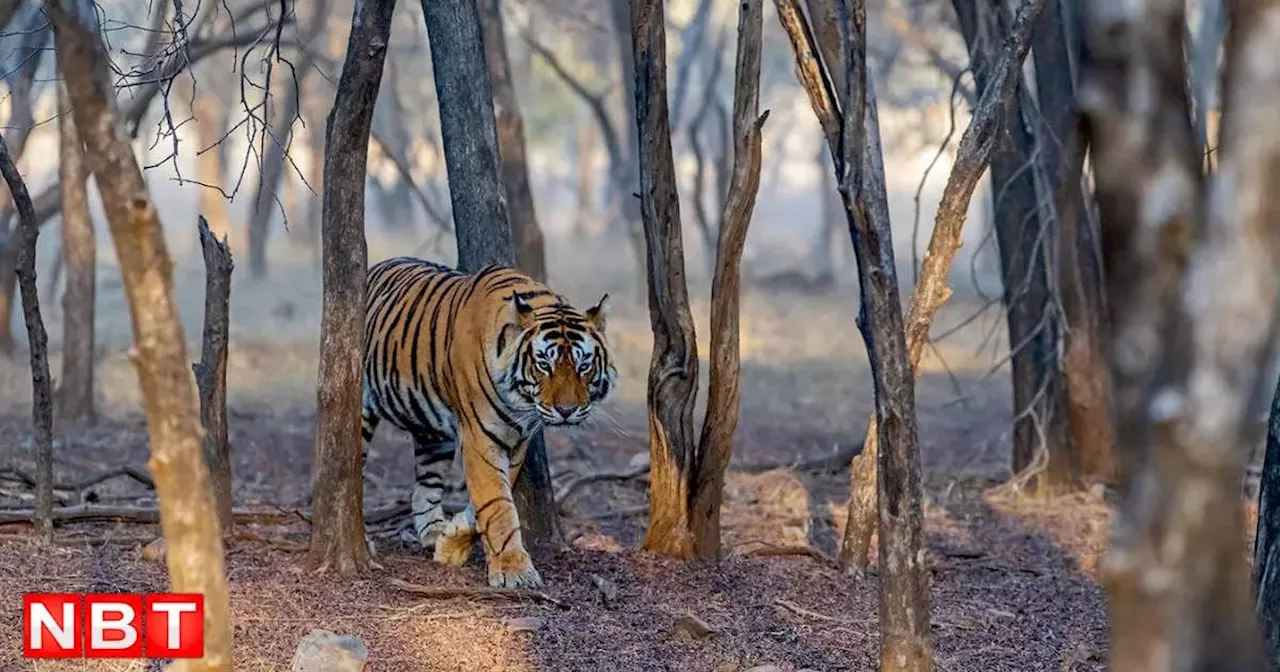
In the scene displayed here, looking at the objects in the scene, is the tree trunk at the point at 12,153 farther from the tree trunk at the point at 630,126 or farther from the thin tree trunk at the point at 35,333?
the thin tree trunk at the point at 35,333

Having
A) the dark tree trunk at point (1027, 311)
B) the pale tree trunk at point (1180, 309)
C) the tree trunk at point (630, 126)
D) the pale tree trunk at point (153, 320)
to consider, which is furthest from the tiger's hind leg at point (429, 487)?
the tree trunk at point (630, 126)

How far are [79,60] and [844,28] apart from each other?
6.64ft

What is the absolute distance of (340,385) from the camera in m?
5.70

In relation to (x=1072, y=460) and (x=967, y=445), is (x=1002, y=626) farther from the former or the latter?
(x=967, y=445)

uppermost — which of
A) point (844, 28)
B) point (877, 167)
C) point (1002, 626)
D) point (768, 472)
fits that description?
point (844, 28)

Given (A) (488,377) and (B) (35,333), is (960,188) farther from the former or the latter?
(B) (35,333)

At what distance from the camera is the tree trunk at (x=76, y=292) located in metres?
10.4

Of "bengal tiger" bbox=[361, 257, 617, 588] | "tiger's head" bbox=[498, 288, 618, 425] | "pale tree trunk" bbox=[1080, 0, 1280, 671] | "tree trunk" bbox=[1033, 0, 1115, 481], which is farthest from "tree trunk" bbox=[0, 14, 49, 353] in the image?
"pale tree trunk" bbox=[1080, 0, 1280, 671]

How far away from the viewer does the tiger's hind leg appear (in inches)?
264

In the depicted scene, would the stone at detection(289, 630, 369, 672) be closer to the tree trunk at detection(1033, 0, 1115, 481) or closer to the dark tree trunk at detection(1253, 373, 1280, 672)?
the dark tree trunk at detection(1253, 373, 1280, 672)

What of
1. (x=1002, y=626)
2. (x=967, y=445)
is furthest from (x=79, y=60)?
(x=967, y=445)

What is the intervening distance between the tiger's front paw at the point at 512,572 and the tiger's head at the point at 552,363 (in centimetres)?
55

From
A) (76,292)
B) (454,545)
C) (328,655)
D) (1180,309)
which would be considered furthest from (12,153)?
(1180,309)

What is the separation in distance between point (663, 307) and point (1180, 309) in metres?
3.85
